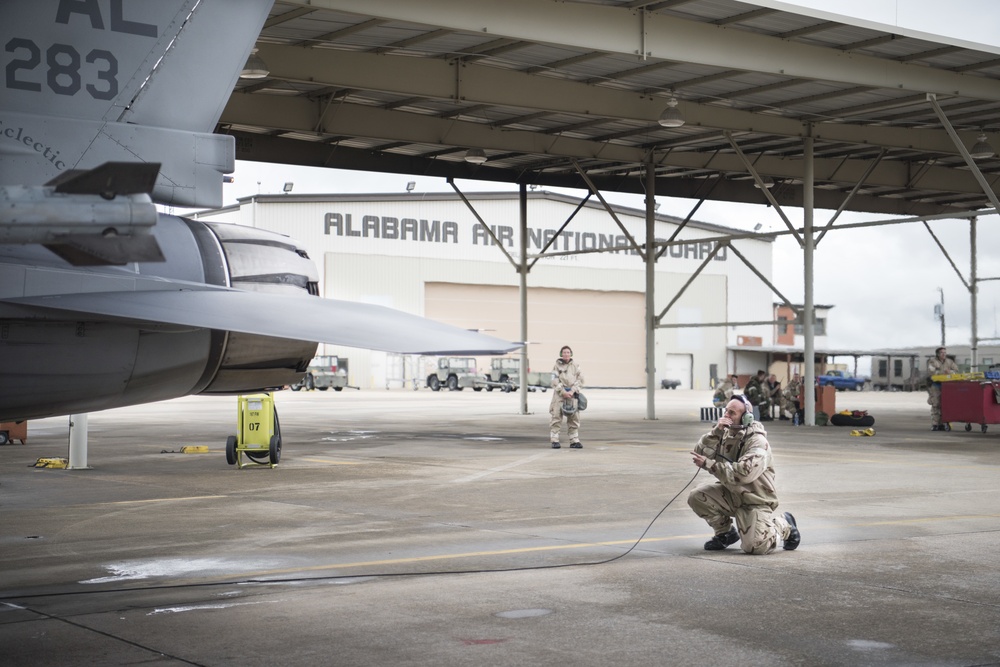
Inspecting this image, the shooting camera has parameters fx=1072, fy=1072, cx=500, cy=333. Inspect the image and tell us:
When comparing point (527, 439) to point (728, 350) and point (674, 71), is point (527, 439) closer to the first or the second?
point (674, 71)

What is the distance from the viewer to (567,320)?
70625mm

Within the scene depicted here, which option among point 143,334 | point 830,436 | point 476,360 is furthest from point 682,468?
point 476,360

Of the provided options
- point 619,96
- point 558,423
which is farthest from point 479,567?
point 619,96

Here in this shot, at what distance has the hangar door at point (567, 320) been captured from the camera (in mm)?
67000

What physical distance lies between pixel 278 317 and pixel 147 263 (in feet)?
2.53

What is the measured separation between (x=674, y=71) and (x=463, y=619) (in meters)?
16.7

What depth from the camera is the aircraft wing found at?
18.4ft

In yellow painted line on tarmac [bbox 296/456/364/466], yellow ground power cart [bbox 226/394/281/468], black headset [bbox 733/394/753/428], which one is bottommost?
yellow painted line on tarmac [bbox 296/456/364/466]

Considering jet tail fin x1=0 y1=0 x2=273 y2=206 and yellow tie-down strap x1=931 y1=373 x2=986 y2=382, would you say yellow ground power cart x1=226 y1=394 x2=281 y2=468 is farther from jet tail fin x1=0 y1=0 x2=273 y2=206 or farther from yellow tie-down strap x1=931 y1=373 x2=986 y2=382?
yellow tie-down strap x1=931 y1=373 x2=986 y2=382

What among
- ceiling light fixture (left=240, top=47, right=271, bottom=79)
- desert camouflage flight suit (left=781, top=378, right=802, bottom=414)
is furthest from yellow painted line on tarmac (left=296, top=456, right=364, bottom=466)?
desert camouflage flight suit (left=781, top=378, right=802, bottom=414)

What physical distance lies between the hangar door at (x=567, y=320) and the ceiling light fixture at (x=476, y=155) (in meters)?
38.6

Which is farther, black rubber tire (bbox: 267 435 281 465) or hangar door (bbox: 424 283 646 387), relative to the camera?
hangar door (bbox: 424 283 646 387)

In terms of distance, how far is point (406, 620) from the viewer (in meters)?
6.53

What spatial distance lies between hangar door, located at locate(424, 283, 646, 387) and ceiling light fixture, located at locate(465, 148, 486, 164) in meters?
38.6
